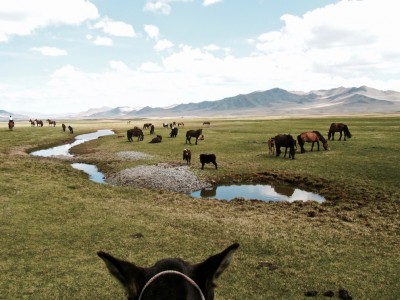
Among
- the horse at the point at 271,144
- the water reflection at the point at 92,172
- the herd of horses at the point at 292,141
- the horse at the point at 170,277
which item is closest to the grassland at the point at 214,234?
the water reflection at the point at 92,172

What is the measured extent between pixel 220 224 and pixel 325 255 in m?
5.39

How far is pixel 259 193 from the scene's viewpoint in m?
25.1

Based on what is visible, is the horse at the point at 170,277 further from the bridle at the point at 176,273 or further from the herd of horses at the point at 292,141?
the herd of horses at the point at 292,141

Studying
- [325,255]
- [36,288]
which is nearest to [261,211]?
[325,255]

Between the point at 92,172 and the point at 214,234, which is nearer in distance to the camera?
the point at 214,234

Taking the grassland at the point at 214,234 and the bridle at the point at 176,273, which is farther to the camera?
the grassland at the point at 214,234

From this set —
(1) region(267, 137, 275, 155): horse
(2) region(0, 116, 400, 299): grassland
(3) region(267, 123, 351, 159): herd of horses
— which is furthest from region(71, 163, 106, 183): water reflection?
(3) region(267, 123, 351, 159): herd of horses

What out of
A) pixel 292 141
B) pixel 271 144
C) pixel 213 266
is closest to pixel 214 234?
pixel 213 266

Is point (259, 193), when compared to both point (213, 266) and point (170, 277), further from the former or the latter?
point (170, 277)

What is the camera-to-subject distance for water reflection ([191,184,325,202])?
78.0 ft

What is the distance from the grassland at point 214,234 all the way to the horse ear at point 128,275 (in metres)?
7.78

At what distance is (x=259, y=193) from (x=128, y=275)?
22.5 m

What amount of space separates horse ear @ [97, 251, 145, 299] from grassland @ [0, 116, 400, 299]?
778cm

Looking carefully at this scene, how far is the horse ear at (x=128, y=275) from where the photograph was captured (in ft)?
10.8
